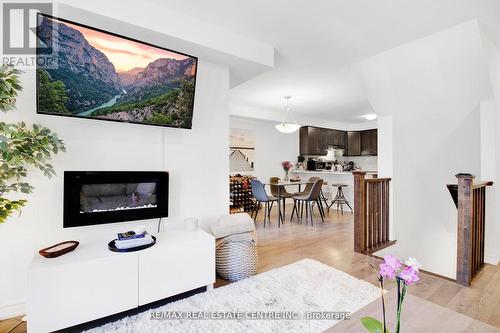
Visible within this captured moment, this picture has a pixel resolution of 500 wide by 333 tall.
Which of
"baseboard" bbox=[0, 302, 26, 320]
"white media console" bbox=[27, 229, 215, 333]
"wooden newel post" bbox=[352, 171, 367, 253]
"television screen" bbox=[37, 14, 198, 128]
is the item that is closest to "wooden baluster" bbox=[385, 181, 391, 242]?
"wooden newel post" bbox=[352, 171, 367, 253]

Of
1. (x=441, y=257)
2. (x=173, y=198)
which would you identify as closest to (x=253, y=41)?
(x=173, y=198)

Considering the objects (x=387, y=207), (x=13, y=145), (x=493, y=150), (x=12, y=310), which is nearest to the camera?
(x=13, y=145)

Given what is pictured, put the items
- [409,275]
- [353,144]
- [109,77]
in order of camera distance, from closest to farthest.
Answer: [409,275], [109,77], [353,144]

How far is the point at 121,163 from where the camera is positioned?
2.29 meters

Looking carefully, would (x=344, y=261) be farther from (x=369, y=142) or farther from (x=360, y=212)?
(x=369, y=142)

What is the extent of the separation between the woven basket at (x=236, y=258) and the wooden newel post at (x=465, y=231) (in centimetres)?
197

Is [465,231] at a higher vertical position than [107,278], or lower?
higher

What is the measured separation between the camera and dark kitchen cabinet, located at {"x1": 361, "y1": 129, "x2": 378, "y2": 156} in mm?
7352

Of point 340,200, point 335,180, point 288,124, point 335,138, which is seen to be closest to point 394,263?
point 288,124

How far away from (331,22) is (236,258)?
251 cm

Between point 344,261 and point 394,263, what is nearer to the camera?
point 394,263

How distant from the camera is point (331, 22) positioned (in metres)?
2.38

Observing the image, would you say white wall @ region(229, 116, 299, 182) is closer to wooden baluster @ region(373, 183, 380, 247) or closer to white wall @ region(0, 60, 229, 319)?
white wall @ region(0, 60, 229, 319)

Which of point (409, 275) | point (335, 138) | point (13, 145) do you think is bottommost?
point (409, 275)
